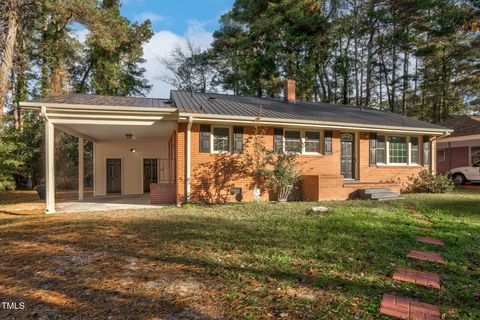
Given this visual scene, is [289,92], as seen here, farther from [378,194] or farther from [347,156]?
[378,194]

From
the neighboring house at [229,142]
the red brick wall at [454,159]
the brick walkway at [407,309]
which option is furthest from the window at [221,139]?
the red brick wall at [454,159]

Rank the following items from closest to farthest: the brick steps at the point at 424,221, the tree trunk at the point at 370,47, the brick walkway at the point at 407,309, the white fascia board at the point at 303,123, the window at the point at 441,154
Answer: the brick walkway at the point at 407,309 → the brick steps at the point at 424,221 → the white fascia board at the point at 303,123 → the window at the point at 441,154 → the tree trunk at the point at 370,47

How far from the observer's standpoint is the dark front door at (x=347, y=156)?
11.2m

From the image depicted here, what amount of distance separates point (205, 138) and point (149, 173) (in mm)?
6616

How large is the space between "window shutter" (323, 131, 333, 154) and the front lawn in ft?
15.7

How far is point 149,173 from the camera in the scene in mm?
14320

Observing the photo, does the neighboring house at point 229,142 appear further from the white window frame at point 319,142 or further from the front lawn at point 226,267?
the front lawn at point 226,267

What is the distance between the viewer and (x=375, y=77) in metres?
26.1

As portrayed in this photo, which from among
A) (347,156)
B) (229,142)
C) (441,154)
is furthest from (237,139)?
(441,154)

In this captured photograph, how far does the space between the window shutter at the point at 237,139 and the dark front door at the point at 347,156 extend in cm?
465

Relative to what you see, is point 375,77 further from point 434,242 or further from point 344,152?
point 434,242

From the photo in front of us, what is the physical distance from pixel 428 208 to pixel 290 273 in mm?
6763

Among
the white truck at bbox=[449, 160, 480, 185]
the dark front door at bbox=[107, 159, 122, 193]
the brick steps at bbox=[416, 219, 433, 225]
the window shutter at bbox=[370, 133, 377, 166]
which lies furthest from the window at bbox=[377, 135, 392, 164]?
the dark front door at bbox=[107, 159, 122, 193]

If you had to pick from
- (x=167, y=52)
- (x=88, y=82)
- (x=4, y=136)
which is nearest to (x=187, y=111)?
(x=4, y=136)
